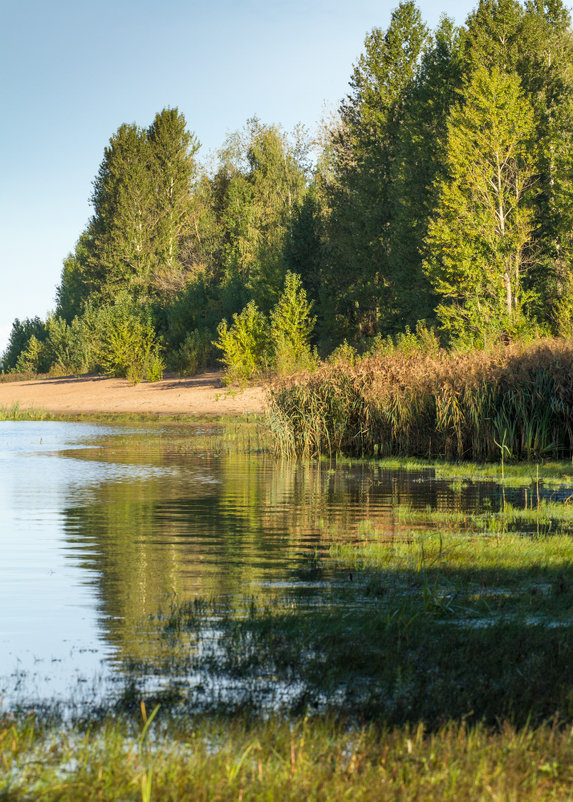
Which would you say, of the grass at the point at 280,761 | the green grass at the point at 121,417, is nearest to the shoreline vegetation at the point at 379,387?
the grass at the point at 280,761

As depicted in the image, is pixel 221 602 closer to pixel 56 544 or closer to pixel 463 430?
pixel 56 544

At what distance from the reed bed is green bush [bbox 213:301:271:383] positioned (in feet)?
67.8

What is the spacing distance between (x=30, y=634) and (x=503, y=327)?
112 ft

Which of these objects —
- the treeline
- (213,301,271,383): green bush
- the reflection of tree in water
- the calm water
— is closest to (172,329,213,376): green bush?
the treeline

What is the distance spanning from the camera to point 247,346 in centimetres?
4588

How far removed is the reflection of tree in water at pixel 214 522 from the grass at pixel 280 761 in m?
1.67

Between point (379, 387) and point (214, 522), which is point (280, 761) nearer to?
point (214, 522)

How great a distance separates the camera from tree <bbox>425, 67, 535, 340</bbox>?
4034cm

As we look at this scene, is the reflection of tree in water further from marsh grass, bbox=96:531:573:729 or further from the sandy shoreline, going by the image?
the sandy shoreline

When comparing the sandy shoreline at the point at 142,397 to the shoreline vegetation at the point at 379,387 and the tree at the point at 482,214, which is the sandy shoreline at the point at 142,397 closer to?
A: the shoreline vegetation at the point at 379,387

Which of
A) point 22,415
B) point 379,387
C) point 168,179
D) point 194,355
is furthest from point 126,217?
point 379,387

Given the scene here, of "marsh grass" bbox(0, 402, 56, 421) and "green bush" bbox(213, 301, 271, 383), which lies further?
"green bush" bbox(213, 301, 271, 383)

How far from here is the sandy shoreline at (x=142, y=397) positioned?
42.2m

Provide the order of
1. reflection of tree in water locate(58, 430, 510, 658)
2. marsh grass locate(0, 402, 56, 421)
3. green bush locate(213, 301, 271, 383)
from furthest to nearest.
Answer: green bush locate(213, 301, 271, 383)
marsh grass locate(0, 402, 56, 421)
reflection of tree in water locate(58, 430, 510, 658)
